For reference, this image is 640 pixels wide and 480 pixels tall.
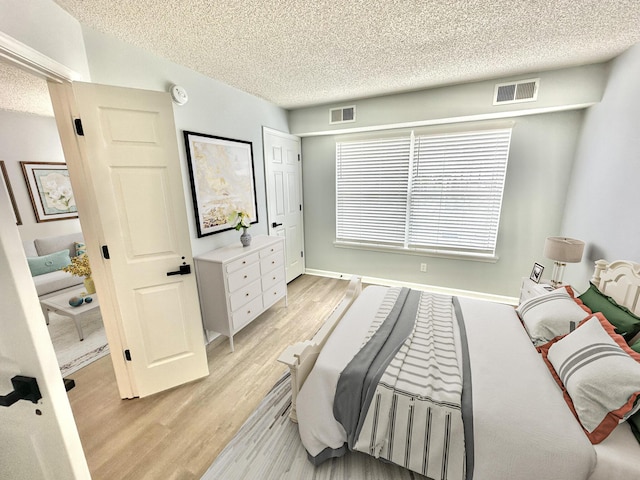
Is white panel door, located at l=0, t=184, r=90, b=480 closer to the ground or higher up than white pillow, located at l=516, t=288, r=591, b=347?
higher up

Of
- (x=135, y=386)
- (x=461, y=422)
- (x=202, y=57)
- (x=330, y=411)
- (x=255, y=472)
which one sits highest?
(x=202, y=57)

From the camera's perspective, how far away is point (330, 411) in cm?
150

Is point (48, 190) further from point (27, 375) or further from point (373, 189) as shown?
point (373, 189)

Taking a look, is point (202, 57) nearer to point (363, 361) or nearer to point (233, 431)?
point (363, 361)

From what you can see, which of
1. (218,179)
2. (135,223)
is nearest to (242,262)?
(218,179)

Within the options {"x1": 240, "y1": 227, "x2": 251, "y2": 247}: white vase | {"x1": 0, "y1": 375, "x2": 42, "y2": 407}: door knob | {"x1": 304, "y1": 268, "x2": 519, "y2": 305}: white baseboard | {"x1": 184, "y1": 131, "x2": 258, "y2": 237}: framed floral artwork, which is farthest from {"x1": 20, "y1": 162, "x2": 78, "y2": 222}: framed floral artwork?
{"x1": 0, "y1": 375, "x2": 42, "y2": 407}: door knob

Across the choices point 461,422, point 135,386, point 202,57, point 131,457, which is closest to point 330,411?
point 461,422

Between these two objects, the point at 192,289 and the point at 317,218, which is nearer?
the point at 192,289

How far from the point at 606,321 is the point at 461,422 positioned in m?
1.08

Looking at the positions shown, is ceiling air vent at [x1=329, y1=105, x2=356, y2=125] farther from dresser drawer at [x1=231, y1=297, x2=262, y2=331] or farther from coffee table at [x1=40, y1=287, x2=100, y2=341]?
coffee table at [x1=40, y1=287, x2=100, y2=341]

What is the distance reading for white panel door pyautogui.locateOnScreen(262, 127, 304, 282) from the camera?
345 centimetres

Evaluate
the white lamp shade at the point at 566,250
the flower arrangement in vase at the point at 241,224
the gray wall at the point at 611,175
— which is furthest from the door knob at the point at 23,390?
the white lamp shade at the point at 566,250

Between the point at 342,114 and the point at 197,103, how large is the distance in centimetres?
176

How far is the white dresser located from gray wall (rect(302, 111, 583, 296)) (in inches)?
61.9
